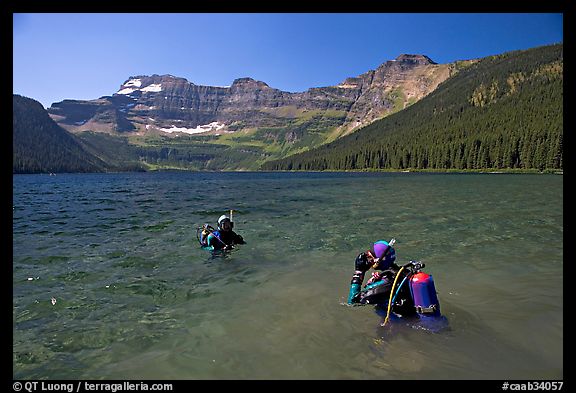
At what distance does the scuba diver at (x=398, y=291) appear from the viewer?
871 cm

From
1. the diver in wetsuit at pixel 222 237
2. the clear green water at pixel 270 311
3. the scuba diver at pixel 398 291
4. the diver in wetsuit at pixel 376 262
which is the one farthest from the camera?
the diver in wetsuit at pixel 222 237

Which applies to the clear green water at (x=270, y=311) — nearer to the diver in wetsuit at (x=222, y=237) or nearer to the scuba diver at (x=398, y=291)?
the scuba diver at (x=398, y=291)

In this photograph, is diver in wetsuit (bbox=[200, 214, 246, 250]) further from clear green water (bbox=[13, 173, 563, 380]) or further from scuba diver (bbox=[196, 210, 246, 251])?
clear green water (bbox=[13, 173, 563, 380])

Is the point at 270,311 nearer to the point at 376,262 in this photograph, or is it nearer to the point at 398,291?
the point at 376,262

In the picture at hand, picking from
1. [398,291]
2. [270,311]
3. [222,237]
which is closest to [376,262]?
[398,291]

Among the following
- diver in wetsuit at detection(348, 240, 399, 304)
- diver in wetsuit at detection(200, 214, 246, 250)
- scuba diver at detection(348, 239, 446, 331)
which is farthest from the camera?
diver in wetsuit at detection(200, 214, 246, 250)

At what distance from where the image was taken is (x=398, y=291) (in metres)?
9.30

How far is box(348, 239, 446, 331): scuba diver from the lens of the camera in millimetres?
8712

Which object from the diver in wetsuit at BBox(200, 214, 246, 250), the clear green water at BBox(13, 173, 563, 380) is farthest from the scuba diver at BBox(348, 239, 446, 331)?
the diver in wetsuit at BBox(200, 214, 246, 250)

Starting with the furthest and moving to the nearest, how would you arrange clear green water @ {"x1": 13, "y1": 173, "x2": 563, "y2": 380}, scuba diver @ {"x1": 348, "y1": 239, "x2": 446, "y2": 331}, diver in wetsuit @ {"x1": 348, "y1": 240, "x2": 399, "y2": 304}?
diver in wetsuit @ {"x1": 348, "y1": 240, "x2": 399, "y2": 304} → scuba diver @ {"x1": 348, "y1": 239, "x2": 446, "y2": 331} → clear green water @ {"x1": 13, "y1": 173, "x2": 563, "y2": 380}

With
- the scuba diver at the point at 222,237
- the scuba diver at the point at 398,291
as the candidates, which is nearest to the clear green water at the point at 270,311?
the scuba diver at the point at 398,291

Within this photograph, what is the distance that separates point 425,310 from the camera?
29.2 feet
